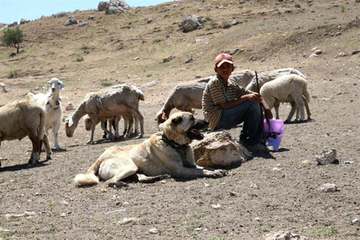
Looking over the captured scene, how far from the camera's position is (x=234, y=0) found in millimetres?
47844

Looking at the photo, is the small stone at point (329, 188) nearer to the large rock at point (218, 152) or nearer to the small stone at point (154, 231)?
the small stone at point (154, 231)

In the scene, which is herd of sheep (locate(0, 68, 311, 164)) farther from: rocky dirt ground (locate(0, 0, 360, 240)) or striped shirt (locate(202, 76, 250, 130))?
striped shirt (locate(202, 76, 250, 130))

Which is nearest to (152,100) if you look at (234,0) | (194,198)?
(194,198)

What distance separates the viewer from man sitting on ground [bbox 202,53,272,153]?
11211 mm

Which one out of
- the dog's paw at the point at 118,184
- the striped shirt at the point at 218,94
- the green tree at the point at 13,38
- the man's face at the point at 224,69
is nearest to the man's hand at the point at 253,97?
the striped shirt at the point at 218,94

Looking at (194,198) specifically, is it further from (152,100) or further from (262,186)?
(152,100)

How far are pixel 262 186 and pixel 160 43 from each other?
107 feet

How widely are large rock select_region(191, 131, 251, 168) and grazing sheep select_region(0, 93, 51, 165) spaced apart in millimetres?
3880

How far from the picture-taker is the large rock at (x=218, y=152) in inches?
410

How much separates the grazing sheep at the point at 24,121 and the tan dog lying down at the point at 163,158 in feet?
11.7

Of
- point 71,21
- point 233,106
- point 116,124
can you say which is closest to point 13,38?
point 71,21

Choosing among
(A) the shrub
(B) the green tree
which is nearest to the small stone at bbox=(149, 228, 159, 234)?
(A) the shrub

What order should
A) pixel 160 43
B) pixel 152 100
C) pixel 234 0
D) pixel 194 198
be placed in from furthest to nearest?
1. pixel 234 0
2. pixel 160 43
3. pixel 152 100
4. pixel 194 198

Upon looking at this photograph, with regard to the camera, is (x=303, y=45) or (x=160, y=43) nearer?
(x=303, y=45)
